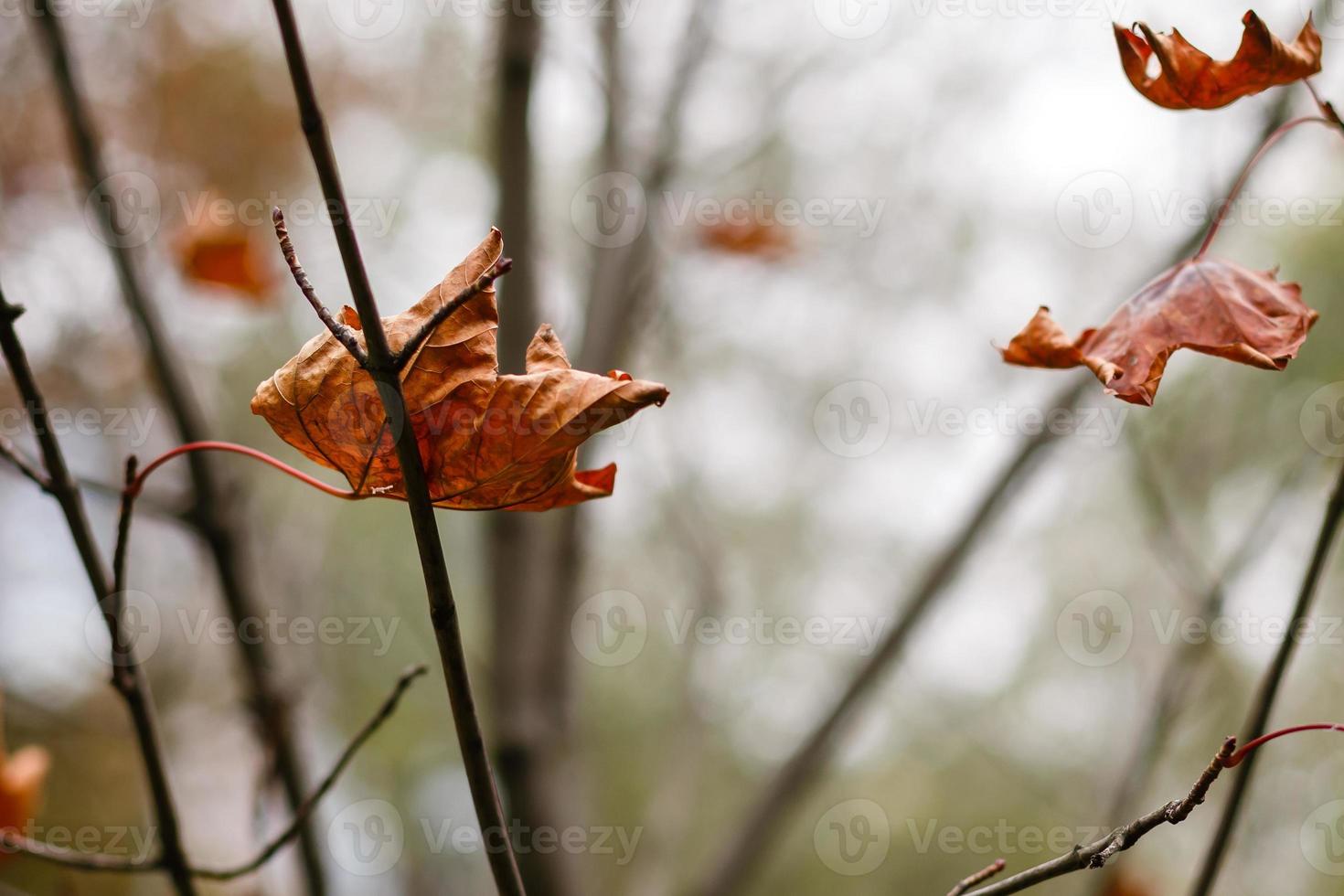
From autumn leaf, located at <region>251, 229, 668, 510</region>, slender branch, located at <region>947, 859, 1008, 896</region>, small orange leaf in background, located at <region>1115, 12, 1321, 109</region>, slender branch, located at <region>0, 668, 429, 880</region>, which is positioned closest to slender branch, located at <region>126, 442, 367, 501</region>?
autumn leaf, located at <region>251, 229, 668, 510</region>

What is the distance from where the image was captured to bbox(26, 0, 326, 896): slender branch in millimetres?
897

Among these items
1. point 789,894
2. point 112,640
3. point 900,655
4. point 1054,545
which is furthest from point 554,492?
point 789,894

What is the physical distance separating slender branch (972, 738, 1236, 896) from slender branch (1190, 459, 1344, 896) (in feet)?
0.64

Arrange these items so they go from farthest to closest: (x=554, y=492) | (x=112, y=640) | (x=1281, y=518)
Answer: (x=1281, y=518)
(x=112, y=640)
(x=554, y=492)

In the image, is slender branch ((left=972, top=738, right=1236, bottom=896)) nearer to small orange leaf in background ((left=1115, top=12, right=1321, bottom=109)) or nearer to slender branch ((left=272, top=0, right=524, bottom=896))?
slender branch ((left=272, top=0, right=524, bottom=896))

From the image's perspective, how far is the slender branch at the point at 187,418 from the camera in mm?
897

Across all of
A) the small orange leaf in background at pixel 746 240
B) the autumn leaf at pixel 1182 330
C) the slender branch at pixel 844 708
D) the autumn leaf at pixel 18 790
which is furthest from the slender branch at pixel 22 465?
the small orange leaf in background at pixel 746 240

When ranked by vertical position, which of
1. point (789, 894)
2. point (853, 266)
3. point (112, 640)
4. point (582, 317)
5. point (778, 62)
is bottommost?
point (789, 894)

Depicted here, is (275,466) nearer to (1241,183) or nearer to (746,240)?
(1241,183)

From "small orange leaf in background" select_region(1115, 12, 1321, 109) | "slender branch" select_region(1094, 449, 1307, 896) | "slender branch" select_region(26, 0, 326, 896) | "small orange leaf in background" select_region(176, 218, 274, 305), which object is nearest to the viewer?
"small orange leaf in background" select_region(1115, 12, 1321, 109)

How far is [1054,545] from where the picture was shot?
3.56m

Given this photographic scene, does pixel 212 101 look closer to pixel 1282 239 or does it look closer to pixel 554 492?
pixel 554 492

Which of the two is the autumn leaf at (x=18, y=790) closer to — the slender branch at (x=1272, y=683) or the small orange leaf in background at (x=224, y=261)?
the slender branch at (x=1272, y=683)

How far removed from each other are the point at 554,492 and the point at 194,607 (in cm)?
281
